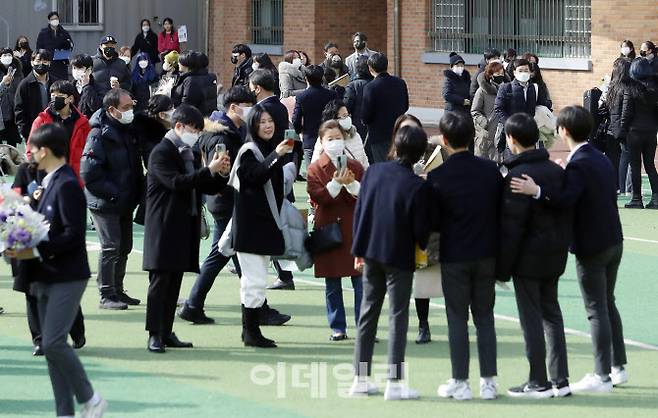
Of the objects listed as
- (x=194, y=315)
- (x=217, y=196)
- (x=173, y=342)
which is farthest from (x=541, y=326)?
(x=217, y=196)

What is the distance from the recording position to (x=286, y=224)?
36.9ft

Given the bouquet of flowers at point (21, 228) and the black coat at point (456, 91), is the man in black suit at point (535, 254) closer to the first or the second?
the bouquet of flowers at point (21, 228)

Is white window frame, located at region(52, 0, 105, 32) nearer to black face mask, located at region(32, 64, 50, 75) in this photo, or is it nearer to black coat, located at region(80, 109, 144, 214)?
black face mask, located at region(32, 64, 50, 75)

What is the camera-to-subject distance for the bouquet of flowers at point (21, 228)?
335 inches

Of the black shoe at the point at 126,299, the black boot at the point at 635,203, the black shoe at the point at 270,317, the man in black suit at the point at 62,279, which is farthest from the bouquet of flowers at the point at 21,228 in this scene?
the black boot at the point at 635,203

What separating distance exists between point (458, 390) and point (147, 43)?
2885 cm

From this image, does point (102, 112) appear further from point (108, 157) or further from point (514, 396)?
point (514, 396)

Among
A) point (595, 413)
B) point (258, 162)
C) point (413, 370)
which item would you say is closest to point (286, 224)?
point (258, 162)

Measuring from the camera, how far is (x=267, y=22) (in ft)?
123

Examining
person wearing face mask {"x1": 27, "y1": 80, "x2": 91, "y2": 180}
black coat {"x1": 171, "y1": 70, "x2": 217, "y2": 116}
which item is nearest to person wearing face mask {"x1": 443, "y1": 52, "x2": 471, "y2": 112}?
black coat {"x1": 171, "y1": 70, "x2": 217, "y2": 116}

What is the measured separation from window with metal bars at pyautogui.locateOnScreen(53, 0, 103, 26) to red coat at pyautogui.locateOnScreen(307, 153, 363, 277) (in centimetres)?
3095

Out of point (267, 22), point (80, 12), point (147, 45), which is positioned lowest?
point (147, 45)

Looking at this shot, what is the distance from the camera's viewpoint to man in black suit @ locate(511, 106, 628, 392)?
951 cm

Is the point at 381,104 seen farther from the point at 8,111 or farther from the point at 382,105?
the point at 8,111
